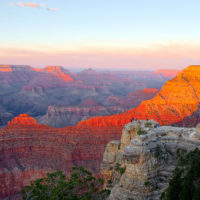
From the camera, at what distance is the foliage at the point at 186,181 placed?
16.5 m

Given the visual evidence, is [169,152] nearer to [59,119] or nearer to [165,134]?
[165,134]

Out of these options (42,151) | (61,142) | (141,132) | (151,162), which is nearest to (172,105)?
(61,142)

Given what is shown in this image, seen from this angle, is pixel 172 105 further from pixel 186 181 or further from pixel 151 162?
pixel 186 181

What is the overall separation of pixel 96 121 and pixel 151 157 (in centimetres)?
6543

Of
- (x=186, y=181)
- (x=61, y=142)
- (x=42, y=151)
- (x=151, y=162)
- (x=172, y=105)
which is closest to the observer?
(x=186, y=181)

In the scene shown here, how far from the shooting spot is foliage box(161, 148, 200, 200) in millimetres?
16500

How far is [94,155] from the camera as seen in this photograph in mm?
66125

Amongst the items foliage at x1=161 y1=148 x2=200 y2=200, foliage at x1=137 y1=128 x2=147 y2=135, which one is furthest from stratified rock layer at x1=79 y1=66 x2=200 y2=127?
foliage at x1=161 y1=148 x2=200 y2=200

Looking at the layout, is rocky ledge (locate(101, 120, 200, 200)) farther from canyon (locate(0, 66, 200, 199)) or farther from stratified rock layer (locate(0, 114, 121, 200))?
stratified rock layer (locate(0, 114, 121, 200))

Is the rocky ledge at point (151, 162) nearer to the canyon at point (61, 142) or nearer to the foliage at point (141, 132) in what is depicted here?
the foliage at point (141, 132)

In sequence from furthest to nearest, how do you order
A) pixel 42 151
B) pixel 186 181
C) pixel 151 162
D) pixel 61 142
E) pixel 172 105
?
1. pixel 172 105
2. pixel 61 142
3. pixel 42 151
4. pixel 151 162
5. pixel 186 181

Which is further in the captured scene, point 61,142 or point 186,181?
point 61,142

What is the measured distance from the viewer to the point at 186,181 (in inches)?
676

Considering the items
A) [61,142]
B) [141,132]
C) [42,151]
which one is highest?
[141,132]
